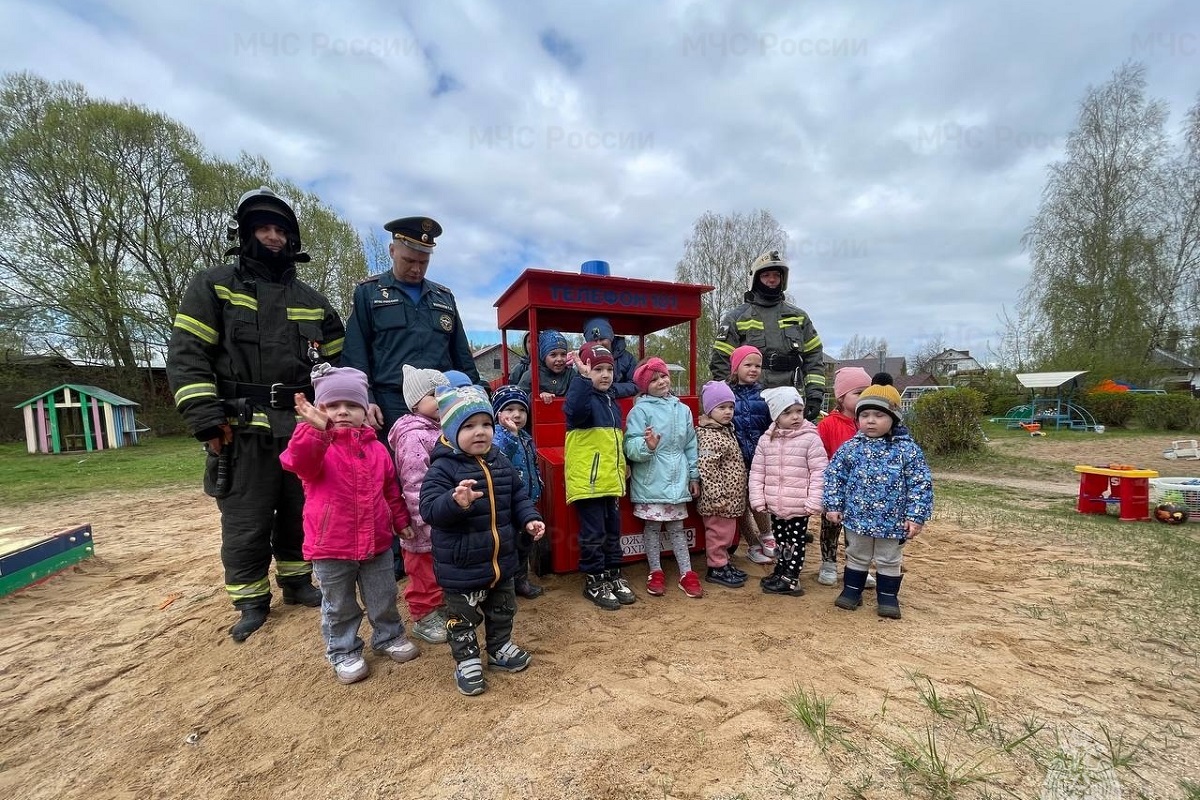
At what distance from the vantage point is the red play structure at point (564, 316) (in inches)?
138

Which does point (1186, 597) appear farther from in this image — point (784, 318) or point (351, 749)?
point (351, 749)

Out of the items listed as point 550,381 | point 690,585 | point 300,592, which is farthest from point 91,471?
point 690,585

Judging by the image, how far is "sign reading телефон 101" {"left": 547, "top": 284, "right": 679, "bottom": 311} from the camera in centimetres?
372

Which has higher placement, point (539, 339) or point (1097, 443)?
point (539, 339)

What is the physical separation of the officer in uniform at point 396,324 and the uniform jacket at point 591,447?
1.01m

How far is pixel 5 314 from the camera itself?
14.4m

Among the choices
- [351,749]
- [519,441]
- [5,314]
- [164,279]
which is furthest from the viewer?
[164,279]

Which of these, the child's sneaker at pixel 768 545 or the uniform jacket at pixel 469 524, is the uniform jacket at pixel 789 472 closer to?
the child's sneaker at pixel 768 545

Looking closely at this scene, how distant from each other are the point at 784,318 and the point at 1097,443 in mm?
13576

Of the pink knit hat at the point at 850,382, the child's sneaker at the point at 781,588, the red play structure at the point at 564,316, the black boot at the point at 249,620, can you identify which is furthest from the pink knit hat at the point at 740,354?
the black boot at the point at 249,620

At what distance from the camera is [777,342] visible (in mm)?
4133

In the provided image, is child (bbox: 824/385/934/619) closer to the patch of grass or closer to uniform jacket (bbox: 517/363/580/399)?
uniform jacket (bbox: 517/363/580/399)

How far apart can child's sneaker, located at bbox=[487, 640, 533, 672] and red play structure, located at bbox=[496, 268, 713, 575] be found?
1.05 metres

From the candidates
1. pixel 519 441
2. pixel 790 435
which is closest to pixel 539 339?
pixel 519 441
